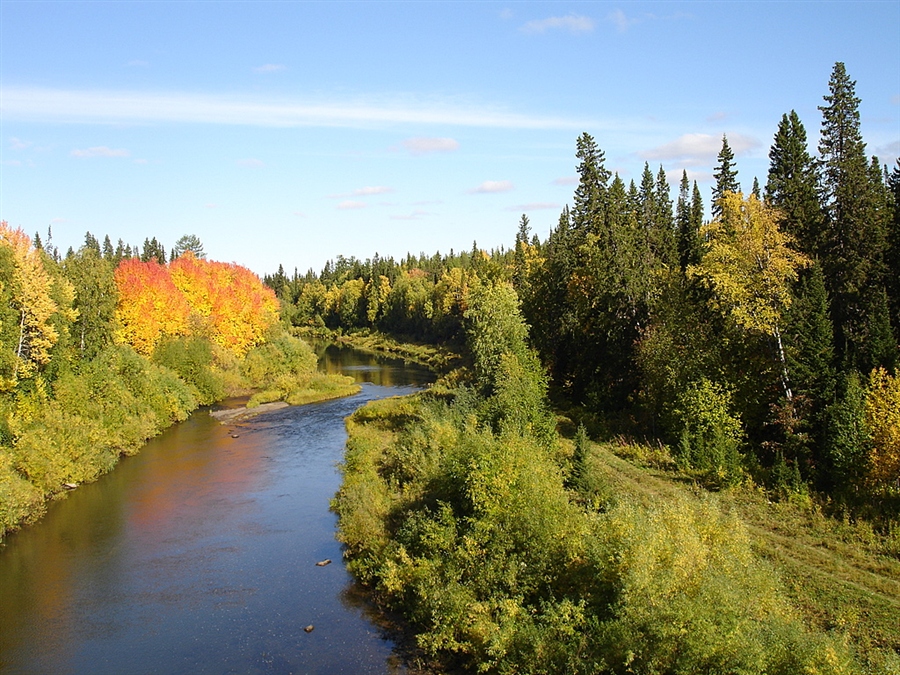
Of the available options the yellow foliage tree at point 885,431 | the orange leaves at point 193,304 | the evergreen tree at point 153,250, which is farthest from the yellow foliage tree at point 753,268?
the evergreen tree at point 153,250

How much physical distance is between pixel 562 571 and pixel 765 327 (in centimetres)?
1811

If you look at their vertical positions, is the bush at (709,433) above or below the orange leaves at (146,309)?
below

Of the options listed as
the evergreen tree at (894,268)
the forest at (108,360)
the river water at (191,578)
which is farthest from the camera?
the forest at (108,360)

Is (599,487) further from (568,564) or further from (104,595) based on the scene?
(104,595)

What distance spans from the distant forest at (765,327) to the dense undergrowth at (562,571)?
5743 mm

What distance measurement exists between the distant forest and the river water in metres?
18.3

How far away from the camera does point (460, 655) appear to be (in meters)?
24.7

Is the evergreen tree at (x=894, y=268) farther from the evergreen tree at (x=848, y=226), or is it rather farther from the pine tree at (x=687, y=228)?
the pine tree at (x=687, y=228)

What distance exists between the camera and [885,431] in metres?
29.5

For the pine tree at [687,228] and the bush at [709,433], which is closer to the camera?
the bush at [709,433]

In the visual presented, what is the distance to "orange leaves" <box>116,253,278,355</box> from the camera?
2736 inches

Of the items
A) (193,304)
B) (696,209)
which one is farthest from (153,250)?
(696,209)

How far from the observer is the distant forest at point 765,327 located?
32.6 metres

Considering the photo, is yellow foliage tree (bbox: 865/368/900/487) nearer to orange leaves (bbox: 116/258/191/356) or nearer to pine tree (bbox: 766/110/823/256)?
pine tree (bbox: 766/110/823/256)
